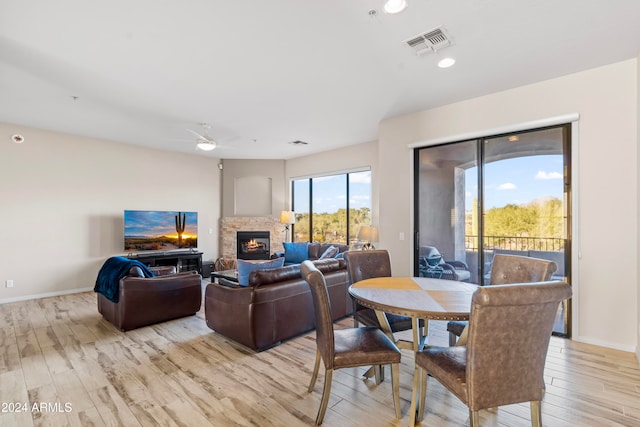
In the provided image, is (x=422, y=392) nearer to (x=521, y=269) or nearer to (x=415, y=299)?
(x=415, y=299)

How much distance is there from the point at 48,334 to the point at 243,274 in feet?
8.15

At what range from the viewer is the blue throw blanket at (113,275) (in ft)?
12.1

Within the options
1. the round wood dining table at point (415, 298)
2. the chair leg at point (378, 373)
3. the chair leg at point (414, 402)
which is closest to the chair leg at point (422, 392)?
the chair leg at point (414, 402)

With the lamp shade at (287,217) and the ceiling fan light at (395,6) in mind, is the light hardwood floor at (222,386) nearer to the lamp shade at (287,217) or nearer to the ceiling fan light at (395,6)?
the ceiling fan light at (395,6)

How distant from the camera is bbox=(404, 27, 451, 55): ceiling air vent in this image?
99.4 inches

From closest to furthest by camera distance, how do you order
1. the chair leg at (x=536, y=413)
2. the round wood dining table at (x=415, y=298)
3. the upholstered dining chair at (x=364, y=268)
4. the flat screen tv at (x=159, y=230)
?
1. the chair leg at (x=536, y=413)
2. the round wood dining table at (x=415, y=298)
3. the upholstered dining chair at (x=364, y=268)
4. the flat screen tv at (x=159, y=230)

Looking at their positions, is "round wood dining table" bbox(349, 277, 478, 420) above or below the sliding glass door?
below

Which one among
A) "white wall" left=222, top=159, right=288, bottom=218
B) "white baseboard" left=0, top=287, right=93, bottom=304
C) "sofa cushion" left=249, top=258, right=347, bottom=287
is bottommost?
"white baseboard" left=0, top=287, right=93, bottom=304

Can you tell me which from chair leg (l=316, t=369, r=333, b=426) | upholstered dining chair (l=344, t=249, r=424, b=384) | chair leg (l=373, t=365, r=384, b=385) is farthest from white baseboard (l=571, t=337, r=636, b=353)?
chair leg (l=316, t=369, r=333, b=426)

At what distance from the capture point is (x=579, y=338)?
329 cm

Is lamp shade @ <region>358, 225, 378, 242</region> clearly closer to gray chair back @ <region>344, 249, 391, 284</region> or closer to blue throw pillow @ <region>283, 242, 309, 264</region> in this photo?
blue throw pillow @ <region>283, 242, 309, 264</region>

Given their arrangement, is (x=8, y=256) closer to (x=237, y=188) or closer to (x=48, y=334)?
(x=48, y=334)

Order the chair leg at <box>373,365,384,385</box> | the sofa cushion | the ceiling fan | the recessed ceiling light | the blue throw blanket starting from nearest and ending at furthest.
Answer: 1. the chair leg at <box>373,365,384,385</box>
2. the recessed ceiling light
3. the sofa cushion
4. the blue throw blanket
5. the ceiling fan

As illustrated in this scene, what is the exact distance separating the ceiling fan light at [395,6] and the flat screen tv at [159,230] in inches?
226
